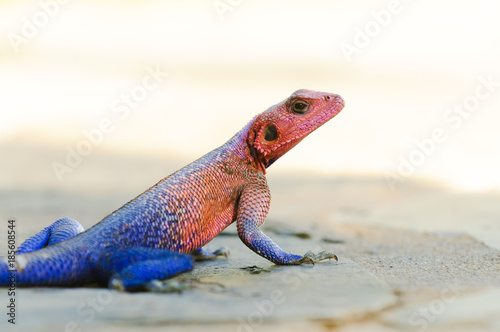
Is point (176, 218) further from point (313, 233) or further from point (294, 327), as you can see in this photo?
point (313, 233)

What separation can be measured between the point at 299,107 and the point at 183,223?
162cm

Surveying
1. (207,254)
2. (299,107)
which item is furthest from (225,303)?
(299,107)

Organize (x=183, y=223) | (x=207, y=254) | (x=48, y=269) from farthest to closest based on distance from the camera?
(x=207, y=254)
(x=183, y=223)
(x=48, y=269)

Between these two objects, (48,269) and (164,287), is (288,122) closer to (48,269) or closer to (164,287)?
(164,287)

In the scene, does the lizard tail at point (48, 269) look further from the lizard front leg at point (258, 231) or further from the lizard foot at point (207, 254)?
the lizard foot at point (207, 254)

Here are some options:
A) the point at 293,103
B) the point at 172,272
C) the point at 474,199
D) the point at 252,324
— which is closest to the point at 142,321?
the point at 252,324

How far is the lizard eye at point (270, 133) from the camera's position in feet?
18.6

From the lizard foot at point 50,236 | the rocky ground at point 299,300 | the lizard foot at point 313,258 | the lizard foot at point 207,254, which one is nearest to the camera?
the rocky ground at point 299,300

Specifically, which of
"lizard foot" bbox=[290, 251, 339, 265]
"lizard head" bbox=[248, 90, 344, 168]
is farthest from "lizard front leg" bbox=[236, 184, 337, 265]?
Answer: "lizard head" bbox=[248, 90, 344, 168]

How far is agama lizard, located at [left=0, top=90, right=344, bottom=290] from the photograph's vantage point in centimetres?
427

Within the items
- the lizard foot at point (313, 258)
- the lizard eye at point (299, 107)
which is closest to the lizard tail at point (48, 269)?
the lizard foot at point (313, 258)

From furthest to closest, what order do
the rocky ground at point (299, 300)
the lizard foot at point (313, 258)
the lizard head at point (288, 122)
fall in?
1. the lizard head at point (288, 122)
2. the lizard foot at point (313, 258)
3. the rocky ground at point (299, 300)

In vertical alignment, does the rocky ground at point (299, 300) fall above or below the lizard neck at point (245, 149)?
below

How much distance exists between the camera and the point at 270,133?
5688mm
